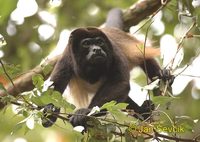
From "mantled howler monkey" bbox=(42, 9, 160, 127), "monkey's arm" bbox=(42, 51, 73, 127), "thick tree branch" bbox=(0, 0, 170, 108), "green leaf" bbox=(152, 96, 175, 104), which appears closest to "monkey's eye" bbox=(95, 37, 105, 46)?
"mantled howler monkey" bbox=(42, 9, 160, 127)

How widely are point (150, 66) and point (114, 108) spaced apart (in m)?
2.80

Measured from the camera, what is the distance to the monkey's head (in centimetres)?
506

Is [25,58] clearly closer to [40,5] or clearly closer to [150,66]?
[40,5]

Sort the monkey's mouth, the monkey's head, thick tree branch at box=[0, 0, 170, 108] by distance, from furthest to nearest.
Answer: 1. thick tree branch at box=[0, 0, 170, 108]
2. the monkey's head
3. the monkey's mouth

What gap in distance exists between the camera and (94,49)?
16.2 ft

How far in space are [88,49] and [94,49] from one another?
0.47 feet

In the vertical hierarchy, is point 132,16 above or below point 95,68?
above

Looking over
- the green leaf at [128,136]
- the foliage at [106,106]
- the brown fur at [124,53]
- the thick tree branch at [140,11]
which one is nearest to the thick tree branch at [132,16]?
the thick tree branch at [140,11]

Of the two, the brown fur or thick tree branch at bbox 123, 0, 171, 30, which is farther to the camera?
thick tree branch at bbox 123, 0, 171, 30

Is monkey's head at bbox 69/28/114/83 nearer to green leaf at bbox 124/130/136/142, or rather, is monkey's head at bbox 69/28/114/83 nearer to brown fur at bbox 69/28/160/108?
brown fur at bbox 69/28/160/108

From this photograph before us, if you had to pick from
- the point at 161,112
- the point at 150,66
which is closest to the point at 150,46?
the point at 150,66

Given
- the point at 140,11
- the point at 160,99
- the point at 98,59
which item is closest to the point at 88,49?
the point at 98,59

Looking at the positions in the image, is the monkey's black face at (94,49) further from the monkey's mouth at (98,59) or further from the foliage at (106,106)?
the foliage at (106,106)

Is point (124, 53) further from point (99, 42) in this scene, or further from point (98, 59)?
point (98, 59)
